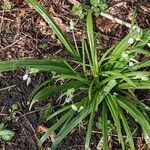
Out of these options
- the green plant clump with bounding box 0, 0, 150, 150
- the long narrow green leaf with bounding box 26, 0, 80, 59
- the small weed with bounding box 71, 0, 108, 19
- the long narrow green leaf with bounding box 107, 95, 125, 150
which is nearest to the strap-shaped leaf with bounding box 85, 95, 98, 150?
the green plant clump with bounding box 0, 0, 150, 150

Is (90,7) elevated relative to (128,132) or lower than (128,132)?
elevated

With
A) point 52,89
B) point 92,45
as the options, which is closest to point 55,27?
point 92,45

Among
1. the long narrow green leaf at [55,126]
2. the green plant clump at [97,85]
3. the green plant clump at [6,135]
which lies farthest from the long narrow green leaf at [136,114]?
the green plant clump at [6,135]

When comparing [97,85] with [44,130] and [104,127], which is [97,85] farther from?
[44,130]

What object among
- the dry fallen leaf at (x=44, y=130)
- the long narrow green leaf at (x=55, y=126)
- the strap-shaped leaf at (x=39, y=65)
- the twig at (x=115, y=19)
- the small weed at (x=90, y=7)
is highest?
the small weed at (x=90, y=7)

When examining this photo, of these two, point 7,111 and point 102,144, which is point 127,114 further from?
point 7,111

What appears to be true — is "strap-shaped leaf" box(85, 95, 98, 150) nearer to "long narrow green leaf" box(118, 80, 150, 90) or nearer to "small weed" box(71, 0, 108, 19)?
"long narrow green leaf" box(118, 80, 150, 90)

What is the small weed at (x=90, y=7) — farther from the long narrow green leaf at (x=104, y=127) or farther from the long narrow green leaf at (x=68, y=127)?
the long narrow green leaf at (x=68, y=127)

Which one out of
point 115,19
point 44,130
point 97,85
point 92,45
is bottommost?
point 44,130
